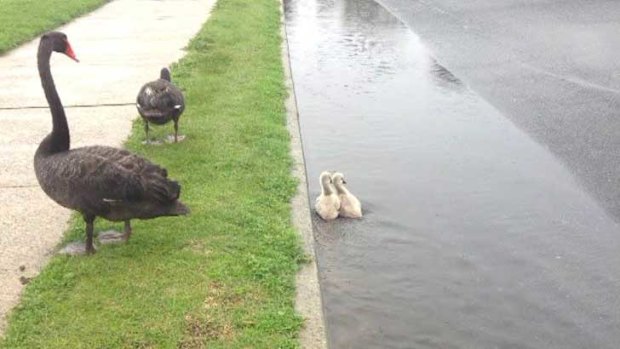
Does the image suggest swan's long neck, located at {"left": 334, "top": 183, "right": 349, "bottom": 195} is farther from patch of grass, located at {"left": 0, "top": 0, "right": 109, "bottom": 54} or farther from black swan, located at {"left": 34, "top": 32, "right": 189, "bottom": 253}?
patch of grass, located at {"left": 0, "top": 0, "right": 109, "bottom": 54}

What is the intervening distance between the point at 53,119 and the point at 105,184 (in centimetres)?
86

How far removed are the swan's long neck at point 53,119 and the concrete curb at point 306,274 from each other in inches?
76.9

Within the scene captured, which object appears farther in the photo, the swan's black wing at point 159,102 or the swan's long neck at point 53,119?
the swan's black wing at point 159,102

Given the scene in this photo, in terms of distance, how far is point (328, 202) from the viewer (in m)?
6.24

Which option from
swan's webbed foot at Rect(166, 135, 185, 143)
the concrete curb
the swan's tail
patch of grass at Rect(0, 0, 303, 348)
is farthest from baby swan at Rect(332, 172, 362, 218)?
swan's webbed foot at Rect(166, 135, 185, 143)

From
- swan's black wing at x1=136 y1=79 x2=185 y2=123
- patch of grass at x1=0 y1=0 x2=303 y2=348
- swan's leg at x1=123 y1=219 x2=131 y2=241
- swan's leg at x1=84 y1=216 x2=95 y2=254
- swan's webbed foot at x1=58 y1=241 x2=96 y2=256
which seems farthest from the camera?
swan's black wing at x1=136 y1=79 x2=185 y2=123

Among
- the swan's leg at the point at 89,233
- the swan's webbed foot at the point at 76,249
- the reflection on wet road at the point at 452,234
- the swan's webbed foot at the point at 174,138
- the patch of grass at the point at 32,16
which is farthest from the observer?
the patch of grass at the point at 32,16

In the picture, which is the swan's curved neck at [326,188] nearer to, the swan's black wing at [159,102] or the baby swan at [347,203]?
the baby swan at [347,203]

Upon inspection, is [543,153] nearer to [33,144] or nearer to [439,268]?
[439,268]

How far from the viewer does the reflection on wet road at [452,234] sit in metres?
4.68

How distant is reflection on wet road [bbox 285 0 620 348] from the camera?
4.68 m

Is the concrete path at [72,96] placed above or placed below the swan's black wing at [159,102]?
below

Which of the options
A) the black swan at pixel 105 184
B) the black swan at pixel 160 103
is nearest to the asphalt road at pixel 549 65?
the black swan at pixel 105 184

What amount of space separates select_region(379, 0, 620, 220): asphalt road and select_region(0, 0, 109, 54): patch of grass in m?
8.07
